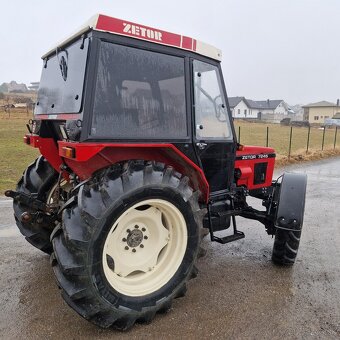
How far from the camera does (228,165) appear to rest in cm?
381

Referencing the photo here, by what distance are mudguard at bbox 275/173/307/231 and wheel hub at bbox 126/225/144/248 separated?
163cm

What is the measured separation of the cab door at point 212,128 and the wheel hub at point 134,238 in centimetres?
94

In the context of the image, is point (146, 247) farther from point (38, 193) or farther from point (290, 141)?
point (290, 141)

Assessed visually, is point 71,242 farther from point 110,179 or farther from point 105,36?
point 105,36

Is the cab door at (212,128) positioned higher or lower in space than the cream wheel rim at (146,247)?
higher

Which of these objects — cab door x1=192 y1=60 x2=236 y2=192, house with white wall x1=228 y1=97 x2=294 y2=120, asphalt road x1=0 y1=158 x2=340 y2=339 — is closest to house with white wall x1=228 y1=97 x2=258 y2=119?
house with white wall x1=228 y1=97 x2=294 y2=120

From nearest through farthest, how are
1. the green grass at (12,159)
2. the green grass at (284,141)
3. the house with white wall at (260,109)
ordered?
the green grass at (12,159), the green grass at (284,141), the house with white wall at (260,109)

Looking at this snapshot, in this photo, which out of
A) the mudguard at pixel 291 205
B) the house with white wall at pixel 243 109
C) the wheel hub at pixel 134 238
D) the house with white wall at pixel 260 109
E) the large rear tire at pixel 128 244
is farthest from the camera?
the house with white wall at pixel 260 109

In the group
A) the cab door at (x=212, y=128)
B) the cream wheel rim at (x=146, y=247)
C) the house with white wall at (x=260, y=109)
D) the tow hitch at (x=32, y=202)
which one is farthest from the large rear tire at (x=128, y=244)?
the house with white wall at (x=260, y=109)

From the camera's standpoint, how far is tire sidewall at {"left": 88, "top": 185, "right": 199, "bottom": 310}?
2.55 meters

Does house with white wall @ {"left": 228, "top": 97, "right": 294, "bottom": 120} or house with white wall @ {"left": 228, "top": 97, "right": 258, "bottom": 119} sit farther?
house with white wall @ {"left": 228, "top": 97, "right": 294, "bottom": 120}

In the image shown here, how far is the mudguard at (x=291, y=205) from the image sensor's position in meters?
3.77

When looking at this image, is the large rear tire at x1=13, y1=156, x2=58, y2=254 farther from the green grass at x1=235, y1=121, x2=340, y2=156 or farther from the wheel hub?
the green grass at x1=235, y1=121, x2=340, y2=156

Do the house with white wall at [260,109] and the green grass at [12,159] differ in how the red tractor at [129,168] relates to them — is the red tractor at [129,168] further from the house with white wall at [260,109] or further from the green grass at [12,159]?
the house with white wall at [260,109]
